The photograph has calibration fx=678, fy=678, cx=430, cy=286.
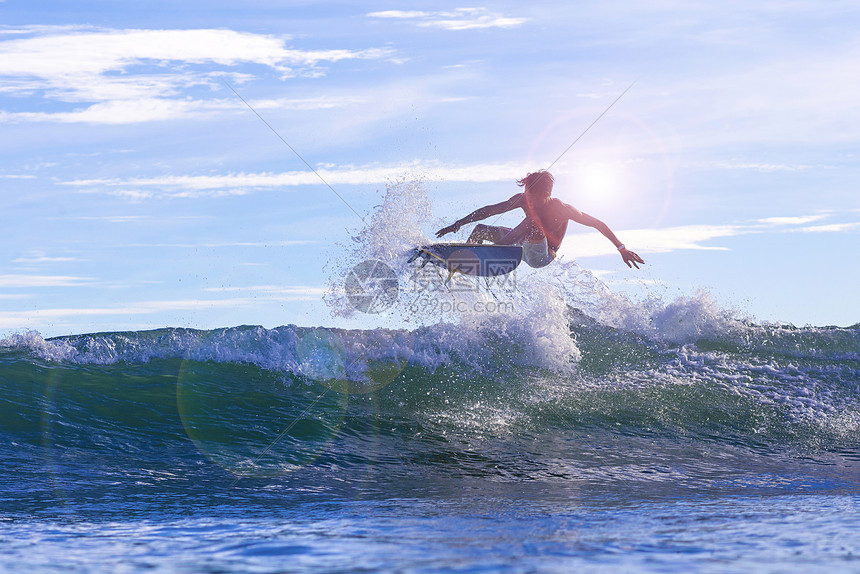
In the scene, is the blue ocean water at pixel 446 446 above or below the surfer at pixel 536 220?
below

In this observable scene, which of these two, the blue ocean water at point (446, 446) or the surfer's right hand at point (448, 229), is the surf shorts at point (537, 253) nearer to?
the blue ocean water at point (446, 446)

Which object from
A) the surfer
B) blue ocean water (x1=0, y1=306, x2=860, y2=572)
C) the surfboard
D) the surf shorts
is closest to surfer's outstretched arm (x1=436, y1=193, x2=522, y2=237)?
the surfer

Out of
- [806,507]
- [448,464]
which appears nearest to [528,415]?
[448,464]

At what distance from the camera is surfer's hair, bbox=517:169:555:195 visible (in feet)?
33.1

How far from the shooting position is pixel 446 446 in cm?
769

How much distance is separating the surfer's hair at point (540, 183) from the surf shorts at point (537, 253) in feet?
2.35

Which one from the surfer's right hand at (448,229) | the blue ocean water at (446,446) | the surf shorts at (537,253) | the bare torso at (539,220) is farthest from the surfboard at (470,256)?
the blue ocean water at (446,446)

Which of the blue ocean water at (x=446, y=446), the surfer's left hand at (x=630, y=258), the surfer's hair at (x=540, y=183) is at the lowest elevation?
the blue ocean water at (x=446, y=446)

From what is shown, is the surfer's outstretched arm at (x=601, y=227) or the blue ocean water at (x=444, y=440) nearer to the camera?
the blue ocean water at (x=444, y=440)

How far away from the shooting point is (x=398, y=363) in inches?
411

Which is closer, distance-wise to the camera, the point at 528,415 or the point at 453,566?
the point at 453,566

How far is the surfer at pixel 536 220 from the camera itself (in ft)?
33.2

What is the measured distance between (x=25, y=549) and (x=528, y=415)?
6.11 m

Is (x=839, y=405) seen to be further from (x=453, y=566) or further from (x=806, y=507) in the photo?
(x=453, y=566)
